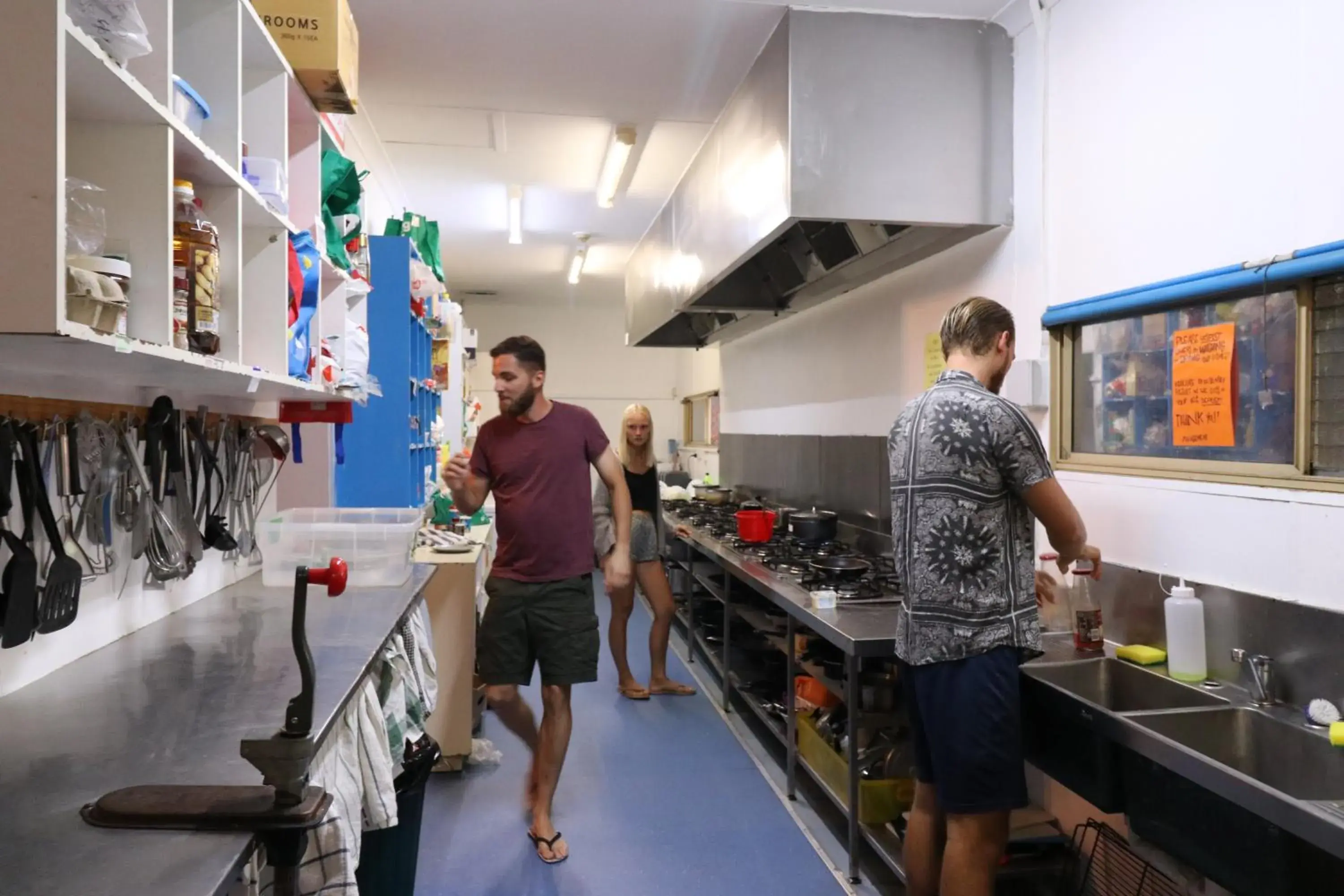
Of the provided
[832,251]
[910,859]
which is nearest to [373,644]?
[910,859]

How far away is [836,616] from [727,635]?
1430 millimetres

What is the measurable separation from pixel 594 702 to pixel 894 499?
2590 millimetres

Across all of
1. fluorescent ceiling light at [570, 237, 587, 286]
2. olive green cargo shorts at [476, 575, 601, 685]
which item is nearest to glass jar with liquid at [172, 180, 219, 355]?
olive green cargo shorts at [476, 575, 601, 685]

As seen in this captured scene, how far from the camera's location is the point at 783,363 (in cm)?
518

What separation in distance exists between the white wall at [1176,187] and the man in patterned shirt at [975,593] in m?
0.35

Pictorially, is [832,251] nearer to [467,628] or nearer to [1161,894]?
[467,628]

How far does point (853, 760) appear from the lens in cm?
250

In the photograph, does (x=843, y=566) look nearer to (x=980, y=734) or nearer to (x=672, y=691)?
(x=980, y=734)

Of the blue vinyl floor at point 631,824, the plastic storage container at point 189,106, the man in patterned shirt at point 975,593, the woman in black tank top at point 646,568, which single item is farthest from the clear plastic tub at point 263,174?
the woman in black tank top at point 646,568

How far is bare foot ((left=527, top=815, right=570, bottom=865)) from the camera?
2688 millimetres

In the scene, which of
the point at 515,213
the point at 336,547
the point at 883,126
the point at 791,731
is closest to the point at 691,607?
the point at 791,731

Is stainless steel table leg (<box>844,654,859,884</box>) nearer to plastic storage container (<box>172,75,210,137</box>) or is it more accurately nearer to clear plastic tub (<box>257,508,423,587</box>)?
clear plastic tub (<box>257,508,423,587</box>)

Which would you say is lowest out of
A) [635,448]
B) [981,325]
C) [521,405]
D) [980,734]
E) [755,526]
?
[980,734]

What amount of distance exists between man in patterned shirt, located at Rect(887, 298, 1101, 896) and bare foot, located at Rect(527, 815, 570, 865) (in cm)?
123
